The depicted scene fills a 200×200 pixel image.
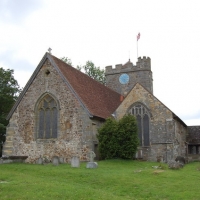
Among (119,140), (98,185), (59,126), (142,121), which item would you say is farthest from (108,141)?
(98,185)

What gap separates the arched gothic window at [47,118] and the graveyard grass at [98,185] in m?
6.73

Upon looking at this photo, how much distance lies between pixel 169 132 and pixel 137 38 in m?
16.6

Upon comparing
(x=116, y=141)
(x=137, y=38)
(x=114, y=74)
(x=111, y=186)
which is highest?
(x=137, y=38)

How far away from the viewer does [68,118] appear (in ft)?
74.1

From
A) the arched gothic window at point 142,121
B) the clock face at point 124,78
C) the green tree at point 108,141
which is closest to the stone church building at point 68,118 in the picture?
the arched gothic window at point 142,121

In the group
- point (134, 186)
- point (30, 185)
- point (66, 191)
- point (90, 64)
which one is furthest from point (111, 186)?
point (90, 64)

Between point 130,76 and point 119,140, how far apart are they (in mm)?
16511

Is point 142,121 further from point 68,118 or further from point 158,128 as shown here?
point 68,118

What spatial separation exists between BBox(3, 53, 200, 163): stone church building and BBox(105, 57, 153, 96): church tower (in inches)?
404

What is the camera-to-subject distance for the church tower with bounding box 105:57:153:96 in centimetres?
3600

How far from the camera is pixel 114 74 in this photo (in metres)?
37.3

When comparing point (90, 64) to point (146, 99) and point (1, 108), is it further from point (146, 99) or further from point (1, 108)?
point (146, 99)

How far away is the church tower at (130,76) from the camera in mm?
36000

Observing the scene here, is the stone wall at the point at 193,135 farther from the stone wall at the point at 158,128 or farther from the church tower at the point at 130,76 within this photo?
the stone wall at the point at 158,128
